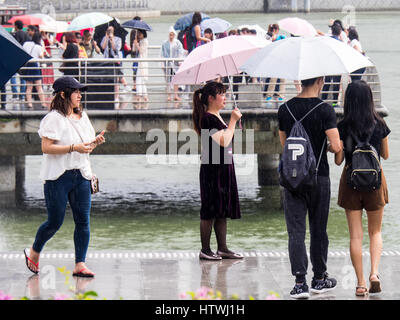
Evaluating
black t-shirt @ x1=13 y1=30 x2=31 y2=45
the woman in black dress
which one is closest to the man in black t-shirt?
the woman in black dress

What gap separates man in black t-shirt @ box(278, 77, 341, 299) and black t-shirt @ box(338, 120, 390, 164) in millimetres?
161

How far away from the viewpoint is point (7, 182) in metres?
18.5

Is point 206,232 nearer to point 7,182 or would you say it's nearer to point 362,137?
point 362,137

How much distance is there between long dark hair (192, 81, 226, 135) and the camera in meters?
9.02

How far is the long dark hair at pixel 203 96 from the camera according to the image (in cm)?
902

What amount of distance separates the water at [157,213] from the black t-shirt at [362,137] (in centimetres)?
651

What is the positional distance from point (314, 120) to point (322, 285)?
1297 millimetres

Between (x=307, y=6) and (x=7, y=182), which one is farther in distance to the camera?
(x=307, y=6)

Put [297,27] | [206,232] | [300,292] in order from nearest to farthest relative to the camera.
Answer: [300,292] < [206,232] < [297,27]

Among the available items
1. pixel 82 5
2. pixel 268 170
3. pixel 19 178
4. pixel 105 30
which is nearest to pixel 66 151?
pixel 105 30

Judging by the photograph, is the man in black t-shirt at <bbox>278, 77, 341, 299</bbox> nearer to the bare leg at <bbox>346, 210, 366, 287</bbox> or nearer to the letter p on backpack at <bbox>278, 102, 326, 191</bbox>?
the letter p on backpack at <bbox>278, 102, 326, 191</bbox>

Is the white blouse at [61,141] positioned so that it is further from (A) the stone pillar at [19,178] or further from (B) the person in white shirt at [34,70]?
(A) the stone pillar at [19,178]
